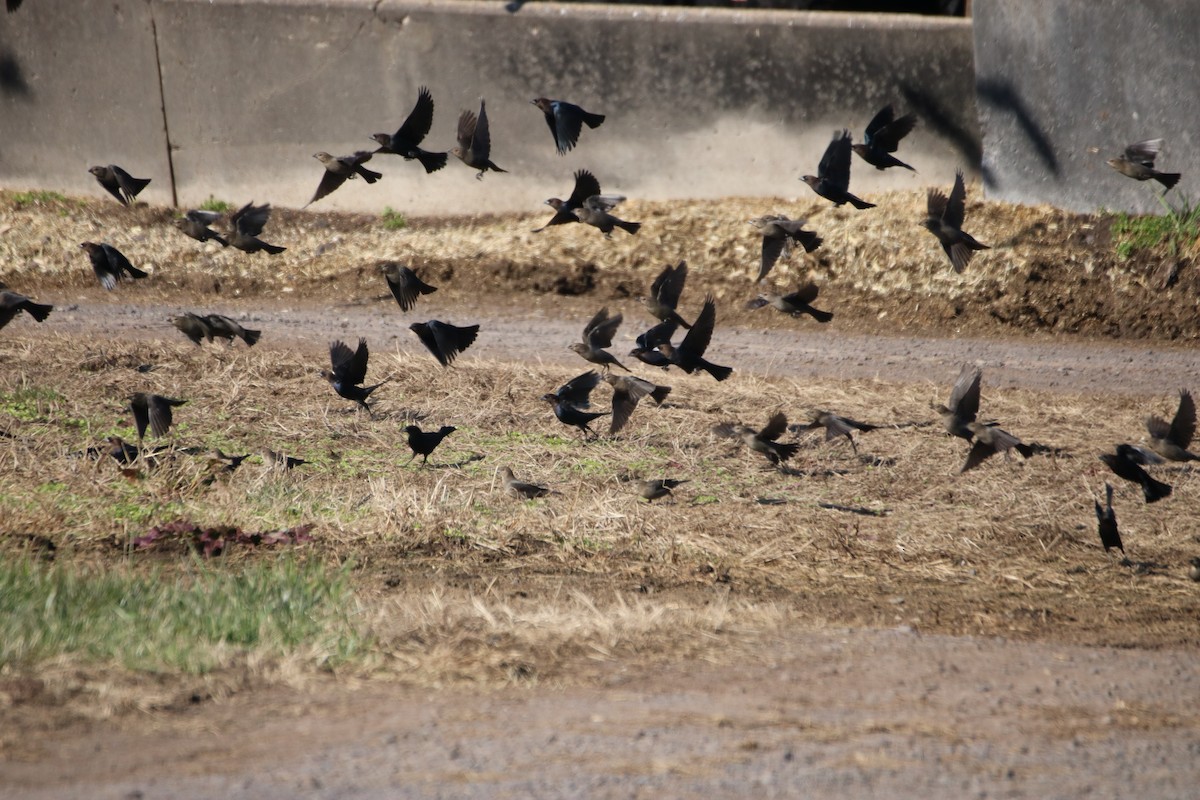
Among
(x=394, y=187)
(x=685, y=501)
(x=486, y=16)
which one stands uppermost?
(x=486, y=16)

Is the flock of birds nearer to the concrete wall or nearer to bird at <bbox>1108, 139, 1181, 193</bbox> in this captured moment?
bird at <bbox>1108, 139, 1181, 193</bbox>

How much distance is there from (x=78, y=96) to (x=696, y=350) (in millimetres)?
8923

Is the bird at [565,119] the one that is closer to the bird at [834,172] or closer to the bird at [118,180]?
the bird at [834,172]

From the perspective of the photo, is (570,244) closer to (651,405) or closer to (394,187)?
(394,187)

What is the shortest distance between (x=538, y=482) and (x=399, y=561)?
Answer: 1.33 metres

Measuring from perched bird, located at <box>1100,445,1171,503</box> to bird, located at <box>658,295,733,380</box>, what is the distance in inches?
79.5

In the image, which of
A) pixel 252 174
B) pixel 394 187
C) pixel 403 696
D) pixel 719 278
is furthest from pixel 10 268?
pixel 403 696

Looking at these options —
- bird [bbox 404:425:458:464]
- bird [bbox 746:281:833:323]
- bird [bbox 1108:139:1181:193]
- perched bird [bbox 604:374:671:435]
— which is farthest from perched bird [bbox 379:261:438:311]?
bird [bbox 1108:139:1181:193]

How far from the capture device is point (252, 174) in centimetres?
1365

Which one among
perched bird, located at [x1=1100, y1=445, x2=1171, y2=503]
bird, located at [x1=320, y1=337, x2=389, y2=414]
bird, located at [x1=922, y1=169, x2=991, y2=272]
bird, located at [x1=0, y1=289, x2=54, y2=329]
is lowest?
perched bird, located at [x1=1100, y1=445, x2=1171, y2=503]

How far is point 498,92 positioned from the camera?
43.9 feet

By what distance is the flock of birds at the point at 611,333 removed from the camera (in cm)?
679

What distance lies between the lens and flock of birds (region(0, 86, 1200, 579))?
22.3 feet

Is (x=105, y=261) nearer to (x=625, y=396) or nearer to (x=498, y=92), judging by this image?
(x=625, y=396)
